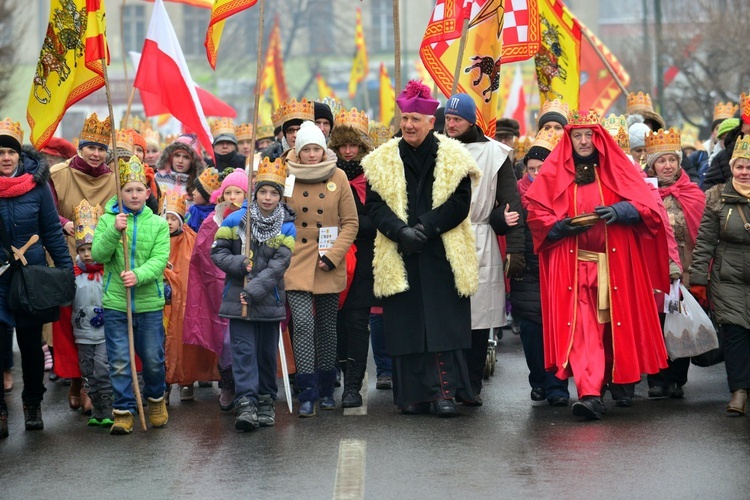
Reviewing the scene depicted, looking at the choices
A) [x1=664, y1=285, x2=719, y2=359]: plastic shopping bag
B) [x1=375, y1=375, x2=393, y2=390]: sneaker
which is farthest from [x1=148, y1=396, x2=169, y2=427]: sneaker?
[x1=664, y1=285, x2=719, y2=359]: plastic shopping bag

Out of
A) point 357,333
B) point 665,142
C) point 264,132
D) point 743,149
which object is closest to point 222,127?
point 264,132

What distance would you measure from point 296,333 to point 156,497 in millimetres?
Answer: 2697

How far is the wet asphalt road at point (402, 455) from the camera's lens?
291 inches

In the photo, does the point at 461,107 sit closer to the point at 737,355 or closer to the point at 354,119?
the point at 354,119

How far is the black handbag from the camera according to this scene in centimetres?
940

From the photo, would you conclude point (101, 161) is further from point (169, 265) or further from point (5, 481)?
point (5, 481)

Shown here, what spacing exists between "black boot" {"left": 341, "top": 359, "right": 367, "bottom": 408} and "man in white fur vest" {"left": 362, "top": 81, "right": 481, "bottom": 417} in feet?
1.38

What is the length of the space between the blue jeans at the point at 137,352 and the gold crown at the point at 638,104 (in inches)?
243

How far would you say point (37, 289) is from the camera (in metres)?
9.42

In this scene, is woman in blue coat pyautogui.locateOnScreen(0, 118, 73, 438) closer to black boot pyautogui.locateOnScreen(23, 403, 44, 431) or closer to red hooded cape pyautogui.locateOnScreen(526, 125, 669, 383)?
black boot pyautogui.locateOnScreen(23, 403, 44, 431)

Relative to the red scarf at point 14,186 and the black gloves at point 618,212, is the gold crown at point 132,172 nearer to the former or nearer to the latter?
the red scarf at point 14,186

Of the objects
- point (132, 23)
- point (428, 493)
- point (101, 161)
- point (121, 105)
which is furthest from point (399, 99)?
point (132, 23)

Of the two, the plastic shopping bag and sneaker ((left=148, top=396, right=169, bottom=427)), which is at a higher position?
the plastic shopping bag

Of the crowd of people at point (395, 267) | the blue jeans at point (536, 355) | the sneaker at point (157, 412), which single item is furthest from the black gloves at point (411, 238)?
the sneaker at point (157, 412)
